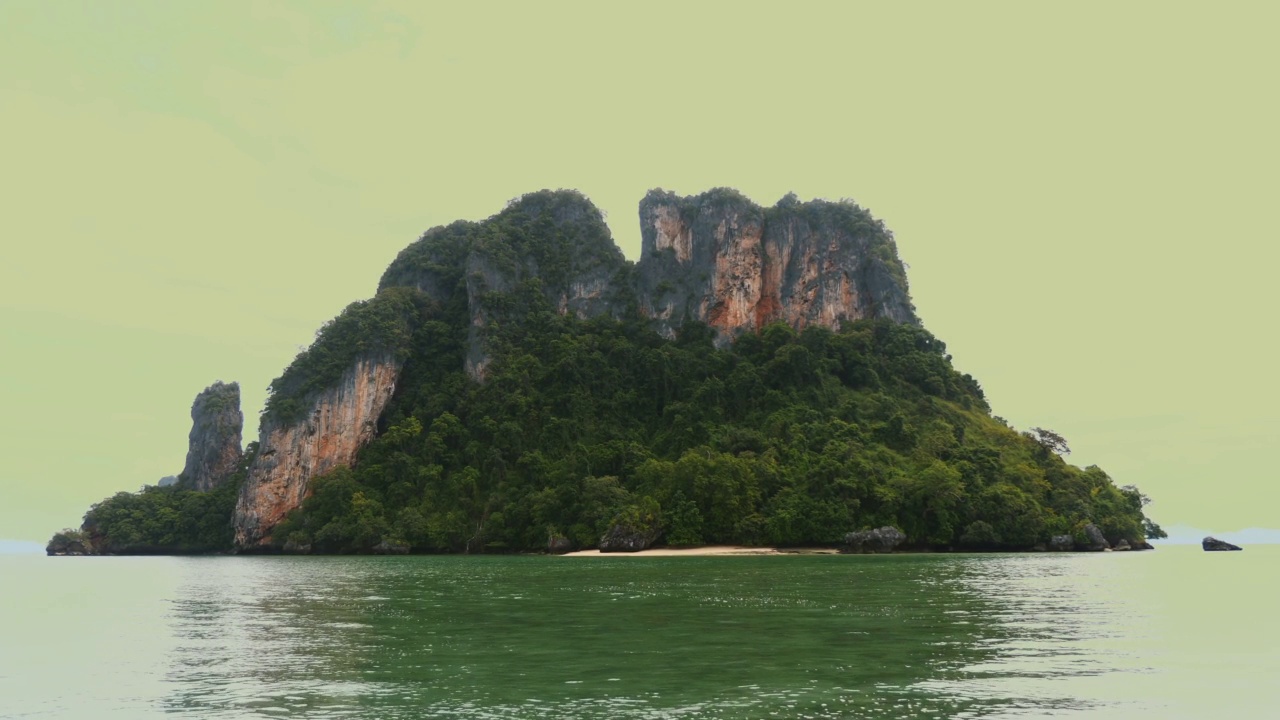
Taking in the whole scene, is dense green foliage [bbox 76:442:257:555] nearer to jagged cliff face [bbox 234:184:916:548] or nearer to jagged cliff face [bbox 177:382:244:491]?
jagged cliff face [bbox 177:382:244:491]

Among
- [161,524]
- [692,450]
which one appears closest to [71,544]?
[161,524]

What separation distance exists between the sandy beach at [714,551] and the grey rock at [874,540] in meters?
1.63

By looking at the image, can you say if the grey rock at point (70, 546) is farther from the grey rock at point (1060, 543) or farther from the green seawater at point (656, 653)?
the grey rock at point (1060, 543)

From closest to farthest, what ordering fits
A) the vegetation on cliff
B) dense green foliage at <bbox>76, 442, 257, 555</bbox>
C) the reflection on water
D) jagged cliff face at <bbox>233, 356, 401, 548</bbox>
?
the reflection on water, the vegetation on cliff, jagged cliff face at <bbox>233, 356, 401, 548</bbox>, dense green foliage at <bbox>76, 442, 257, 555</bbox>

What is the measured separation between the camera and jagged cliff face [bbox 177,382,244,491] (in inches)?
4705

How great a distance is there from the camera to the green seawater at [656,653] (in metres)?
12.5

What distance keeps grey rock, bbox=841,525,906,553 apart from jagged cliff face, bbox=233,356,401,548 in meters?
58.8

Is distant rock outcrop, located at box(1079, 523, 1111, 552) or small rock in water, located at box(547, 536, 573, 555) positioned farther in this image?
small rock in water, located at box(547, 536, 573, 555)

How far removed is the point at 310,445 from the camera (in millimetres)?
100375

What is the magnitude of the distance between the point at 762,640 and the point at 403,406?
96.2 meters

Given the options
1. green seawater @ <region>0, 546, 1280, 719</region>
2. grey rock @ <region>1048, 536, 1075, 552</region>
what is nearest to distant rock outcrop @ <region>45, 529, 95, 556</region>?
green seawater @ <region>0, 546, 1280, 719</region>

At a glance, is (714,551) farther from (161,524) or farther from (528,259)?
(161,524)

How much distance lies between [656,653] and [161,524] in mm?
103393

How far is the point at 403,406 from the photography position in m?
109
